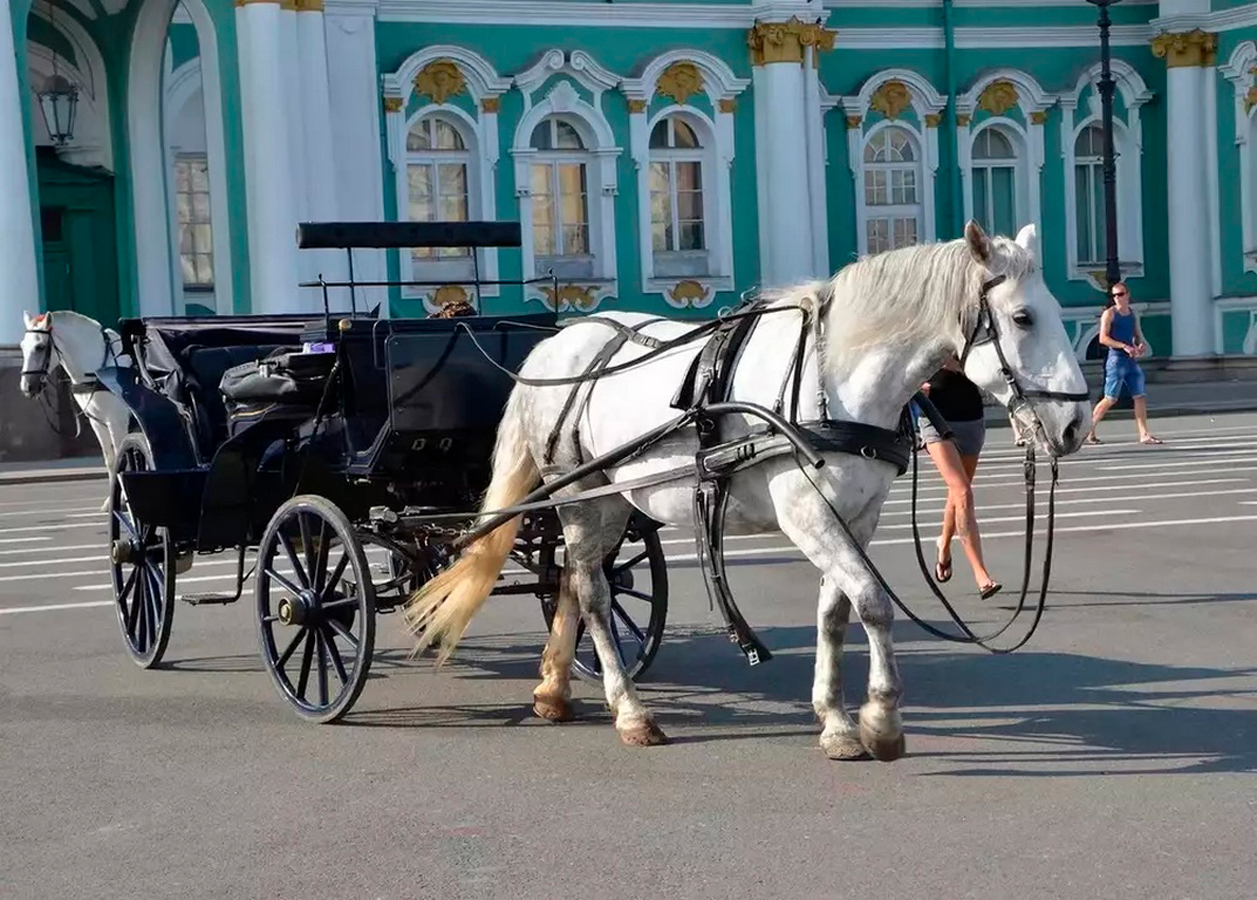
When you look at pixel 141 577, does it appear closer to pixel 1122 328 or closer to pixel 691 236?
pixel 1122 328

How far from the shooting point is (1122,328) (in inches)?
810

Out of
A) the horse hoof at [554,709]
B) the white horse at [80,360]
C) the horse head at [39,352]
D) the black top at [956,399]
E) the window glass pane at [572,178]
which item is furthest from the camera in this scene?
the window glass pane at [572,178]

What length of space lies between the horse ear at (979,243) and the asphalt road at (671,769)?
1.75m

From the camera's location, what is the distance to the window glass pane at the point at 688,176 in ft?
99.5

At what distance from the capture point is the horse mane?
6441 millimetres

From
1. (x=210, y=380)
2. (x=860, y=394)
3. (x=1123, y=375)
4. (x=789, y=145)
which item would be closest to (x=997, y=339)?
(x=860, y=394)

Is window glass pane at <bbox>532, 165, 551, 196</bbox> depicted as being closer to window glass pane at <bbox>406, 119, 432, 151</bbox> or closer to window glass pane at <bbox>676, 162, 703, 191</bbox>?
window glass pane at <bbox>406, 119, 432, 151</bbox>

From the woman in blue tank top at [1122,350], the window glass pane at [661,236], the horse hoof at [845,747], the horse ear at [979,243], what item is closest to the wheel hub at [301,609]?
the horse hoof at [845,747]

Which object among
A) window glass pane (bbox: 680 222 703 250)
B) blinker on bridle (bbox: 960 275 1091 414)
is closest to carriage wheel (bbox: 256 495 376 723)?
blinker on bridle (bbox: 960 275 1091 414)

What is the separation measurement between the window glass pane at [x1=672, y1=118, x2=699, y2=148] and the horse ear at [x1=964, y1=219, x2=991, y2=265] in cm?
2417

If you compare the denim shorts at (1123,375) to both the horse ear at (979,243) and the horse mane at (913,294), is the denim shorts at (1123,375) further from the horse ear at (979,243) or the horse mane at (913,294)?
the horse ear at (979,243)

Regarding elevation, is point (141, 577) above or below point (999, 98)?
below

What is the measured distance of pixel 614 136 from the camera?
29531mm

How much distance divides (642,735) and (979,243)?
7.25 feet
